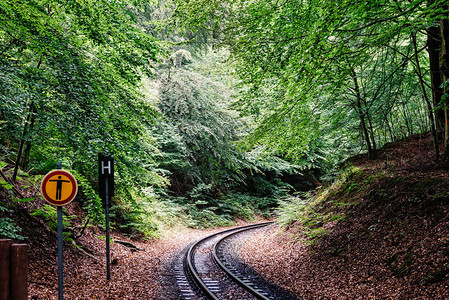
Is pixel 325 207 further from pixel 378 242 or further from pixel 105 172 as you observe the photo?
pixel 105 172

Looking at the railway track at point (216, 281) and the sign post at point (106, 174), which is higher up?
the sign post at point (106, 174)

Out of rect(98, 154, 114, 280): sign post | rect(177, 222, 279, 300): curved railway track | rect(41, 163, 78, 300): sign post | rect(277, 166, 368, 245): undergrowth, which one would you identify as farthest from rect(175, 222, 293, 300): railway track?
rect(41, 163, 78, 300): sign post

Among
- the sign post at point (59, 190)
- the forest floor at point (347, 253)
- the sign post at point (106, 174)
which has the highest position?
the sign post at point (106, 174)

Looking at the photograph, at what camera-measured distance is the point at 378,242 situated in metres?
6.76

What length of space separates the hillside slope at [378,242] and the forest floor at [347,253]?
0.9 inches

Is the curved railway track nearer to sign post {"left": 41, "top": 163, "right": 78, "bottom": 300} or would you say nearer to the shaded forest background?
sign post {"left": 41, "top": 163, "right": 78, "bottom": 300}

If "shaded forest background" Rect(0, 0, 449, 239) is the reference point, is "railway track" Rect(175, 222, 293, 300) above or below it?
below

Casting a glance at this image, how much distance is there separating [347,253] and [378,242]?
886 millimetres

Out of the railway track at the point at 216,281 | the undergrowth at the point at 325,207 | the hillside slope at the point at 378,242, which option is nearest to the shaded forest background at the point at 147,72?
the hillside slope at the point at 378,242

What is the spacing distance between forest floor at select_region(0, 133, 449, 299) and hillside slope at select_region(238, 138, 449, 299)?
0.02m

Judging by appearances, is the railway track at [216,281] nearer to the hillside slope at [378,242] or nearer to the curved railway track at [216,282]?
the curved railway track at [216,282]

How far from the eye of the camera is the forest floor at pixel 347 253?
5480mm

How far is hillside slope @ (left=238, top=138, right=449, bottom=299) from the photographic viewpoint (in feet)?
17.5

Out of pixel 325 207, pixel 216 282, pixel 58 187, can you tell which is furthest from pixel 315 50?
pixel 325 207
